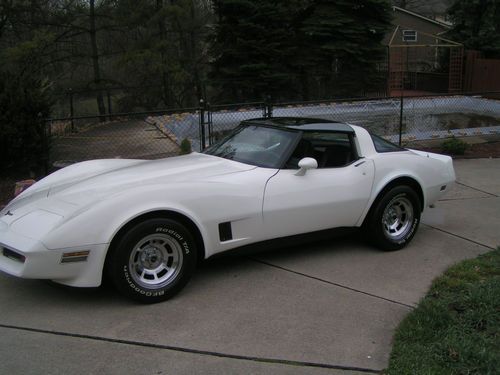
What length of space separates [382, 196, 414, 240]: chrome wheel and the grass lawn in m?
0.92

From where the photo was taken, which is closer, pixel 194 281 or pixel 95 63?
pixel 194 281

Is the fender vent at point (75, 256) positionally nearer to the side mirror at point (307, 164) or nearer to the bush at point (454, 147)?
the side mirror at point (307, 164)

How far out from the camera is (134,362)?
3.17 meters

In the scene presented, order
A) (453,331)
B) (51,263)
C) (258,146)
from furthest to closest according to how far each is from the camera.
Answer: (258,146) < (51,263) < (453,331)

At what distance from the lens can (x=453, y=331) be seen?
344 cm

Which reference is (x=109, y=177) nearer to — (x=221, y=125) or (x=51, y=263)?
(x=51, y=263)

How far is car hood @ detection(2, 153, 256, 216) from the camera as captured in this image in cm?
408

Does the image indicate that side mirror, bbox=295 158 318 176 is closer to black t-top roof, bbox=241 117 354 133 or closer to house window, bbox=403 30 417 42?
black t-top roof, bbox=241 117 354 133

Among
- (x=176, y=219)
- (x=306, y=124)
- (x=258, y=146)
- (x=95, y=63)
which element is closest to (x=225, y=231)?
(x=176, y=219)

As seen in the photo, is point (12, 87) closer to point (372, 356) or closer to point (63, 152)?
point (63, 152)

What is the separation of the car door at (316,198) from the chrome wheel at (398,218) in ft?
1.41

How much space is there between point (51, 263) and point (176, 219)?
953mm

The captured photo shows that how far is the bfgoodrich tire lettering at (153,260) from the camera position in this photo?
3777 mm

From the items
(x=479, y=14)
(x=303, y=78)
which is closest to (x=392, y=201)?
(x=303, y=78)
